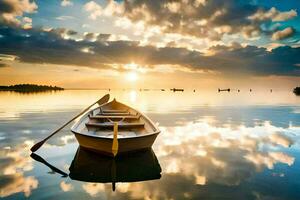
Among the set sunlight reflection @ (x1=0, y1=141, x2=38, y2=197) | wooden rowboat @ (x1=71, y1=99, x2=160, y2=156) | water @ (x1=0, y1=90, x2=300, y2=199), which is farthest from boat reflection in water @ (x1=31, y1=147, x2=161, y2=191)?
sunlight reflection @ (x1=0, y1=141, x2=38, y2=197)

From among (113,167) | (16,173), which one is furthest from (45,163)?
(113,167)

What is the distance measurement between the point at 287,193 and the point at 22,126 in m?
18.6

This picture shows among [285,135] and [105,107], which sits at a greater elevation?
[105,107]

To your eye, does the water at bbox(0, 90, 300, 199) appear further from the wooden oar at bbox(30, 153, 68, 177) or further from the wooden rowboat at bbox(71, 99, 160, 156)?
the wooden rowboat at bbox(71, 99, 160, 156)

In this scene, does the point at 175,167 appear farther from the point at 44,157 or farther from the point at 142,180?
the point at 44,157

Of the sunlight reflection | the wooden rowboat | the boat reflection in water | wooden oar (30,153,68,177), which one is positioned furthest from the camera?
the wooden rowboat

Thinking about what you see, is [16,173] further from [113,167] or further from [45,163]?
[113,167]

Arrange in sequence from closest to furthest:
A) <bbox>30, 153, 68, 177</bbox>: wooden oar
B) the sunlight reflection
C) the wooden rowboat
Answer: the sunlight reflection, <bbox>30, 153, 68, 177</bbox>: wooden oar, the wooden rowboat

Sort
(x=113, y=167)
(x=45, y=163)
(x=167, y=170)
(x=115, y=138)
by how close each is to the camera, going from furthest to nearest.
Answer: (x=45, y=163), (x=113, y=167), (x=167, y=170), (x=115, y=138)

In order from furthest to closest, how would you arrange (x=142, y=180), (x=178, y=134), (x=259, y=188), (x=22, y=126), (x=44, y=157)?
1. (x=22, y=126)
2. (x=178, y=134)
3. (x=44, y=157)
4. (x=142, y=180)
5. (x=259, y=188)

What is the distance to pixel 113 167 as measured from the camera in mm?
9922

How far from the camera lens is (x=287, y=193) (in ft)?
25.2

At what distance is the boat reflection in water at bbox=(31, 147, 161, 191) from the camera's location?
29.3ft

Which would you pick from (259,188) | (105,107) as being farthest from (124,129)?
(105,107)
